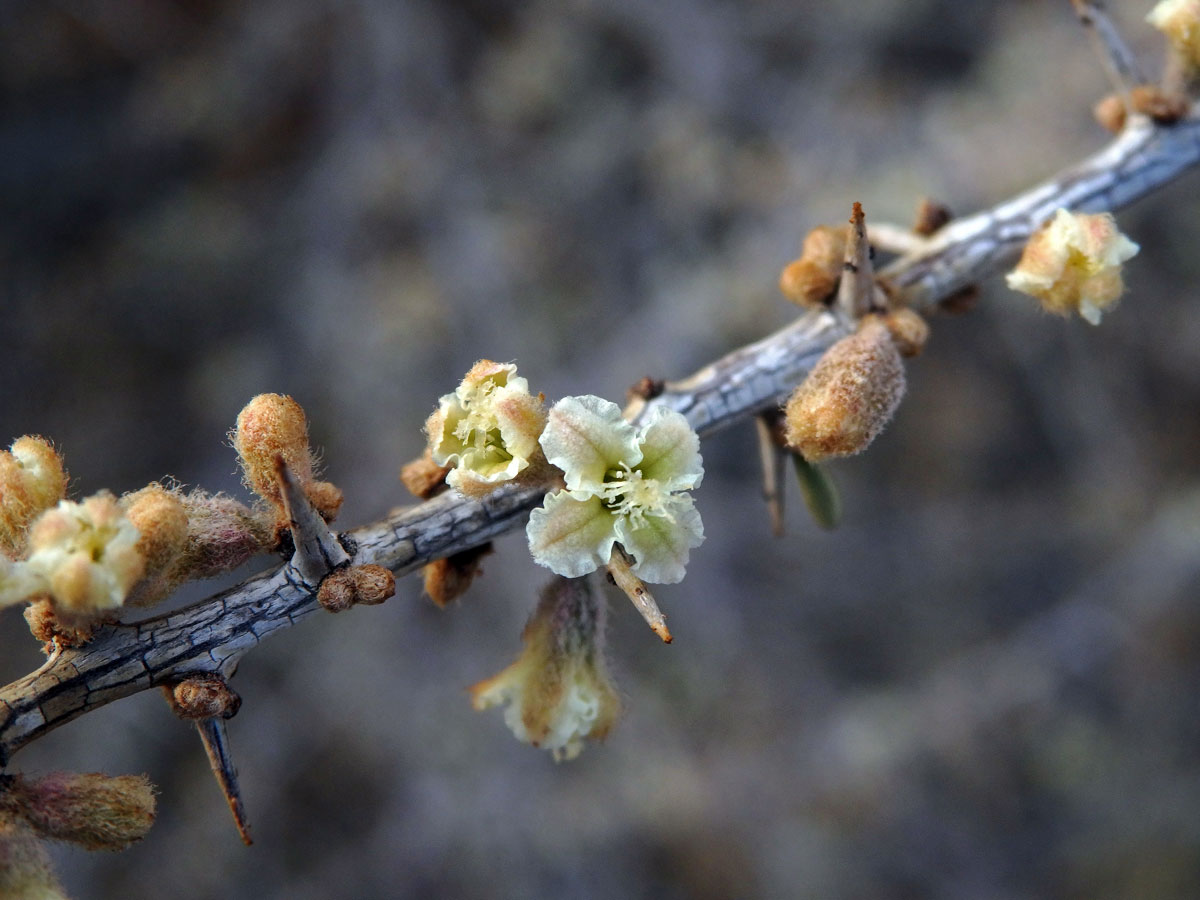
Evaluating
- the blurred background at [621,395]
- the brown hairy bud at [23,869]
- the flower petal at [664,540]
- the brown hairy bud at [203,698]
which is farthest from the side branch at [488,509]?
the blurred background at [621,395]

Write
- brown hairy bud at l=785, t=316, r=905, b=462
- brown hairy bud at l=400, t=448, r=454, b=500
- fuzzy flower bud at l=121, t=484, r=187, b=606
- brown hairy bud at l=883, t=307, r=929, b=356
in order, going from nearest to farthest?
fuzzy flower bud at l=121, t=484, r=187, b=606 → brown hairy bud at l=785, t=316, r=905, b=462 → brown hairy bud at l=400, t=448, r=454, b=500 → brown hairy bud at l=883, t=307, r=929, b=356

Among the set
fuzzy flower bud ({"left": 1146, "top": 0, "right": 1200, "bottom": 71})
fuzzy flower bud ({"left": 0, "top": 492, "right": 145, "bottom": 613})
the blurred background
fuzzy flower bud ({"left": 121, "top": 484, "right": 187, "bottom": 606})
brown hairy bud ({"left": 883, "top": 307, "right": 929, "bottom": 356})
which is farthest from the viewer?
the blurred background

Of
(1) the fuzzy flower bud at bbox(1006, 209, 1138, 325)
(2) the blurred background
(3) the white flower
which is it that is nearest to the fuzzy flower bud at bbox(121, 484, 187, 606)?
(3) the white flower

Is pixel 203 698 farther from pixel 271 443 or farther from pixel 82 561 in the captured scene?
pixel 271 443

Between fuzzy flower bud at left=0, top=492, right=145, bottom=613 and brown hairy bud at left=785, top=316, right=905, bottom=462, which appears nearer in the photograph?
fuzzy flower bud at left=0, top=492, right=145, bottom=613

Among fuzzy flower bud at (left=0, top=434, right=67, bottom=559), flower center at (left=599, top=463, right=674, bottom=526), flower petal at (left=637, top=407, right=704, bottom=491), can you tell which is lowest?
flower center at (left=599, top=463, right=674, bottom=526)

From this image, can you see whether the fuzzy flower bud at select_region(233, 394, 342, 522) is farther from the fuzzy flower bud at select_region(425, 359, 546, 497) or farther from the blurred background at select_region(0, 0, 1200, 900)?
the blurred background at select_region(0, 0, 1200, 900)
